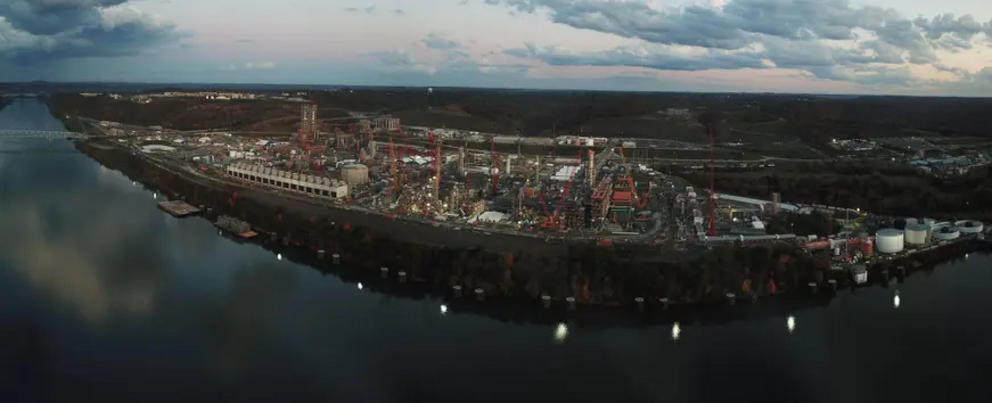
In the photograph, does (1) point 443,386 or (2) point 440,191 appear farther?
(2) point 440,191

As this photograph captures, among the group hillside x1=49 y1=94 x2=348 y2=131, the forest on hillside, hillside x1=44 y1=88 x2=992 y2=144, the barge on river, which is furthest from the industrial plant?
hillside x1=49 y1=94 x2=348 y2=131

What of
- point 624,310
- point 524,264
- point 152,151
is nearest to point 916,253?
point 624,310

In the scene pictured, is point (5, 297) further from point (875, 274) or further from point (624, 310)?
point (875, 274)

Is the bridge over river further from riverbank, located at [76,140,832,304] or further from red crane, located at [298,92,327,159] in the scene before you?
riverbank, located at [76,140,832,304]

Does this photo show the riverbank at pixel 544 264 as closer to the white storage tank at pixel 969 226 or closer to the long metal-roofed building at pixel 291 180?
the long metal-roofed building at pixel 291 180

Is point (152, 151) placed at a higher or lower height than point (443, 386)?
higher

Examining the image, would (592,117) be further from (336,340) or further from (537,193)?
(336,340)

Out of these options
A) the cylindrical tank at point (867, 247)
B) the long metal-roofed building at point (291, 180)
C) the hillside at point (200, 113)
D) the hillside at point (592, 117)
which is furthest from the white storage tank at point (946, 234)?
the hillside at point (200, 113)
